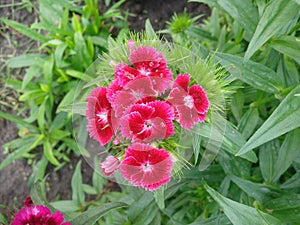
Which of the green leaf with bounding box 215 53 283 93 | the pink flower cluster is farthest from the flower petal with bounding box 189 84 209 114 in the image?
the green leaf with bounding box 215 53 283 93

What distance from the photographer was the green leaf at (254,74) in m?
1.39

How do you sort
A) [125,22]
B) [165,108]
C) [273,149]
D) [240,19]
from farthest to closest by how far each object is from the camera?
[125,22]
[273,149]
[240,19]
[165,108]

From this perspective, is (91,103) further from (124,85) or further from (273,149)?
(273,149)

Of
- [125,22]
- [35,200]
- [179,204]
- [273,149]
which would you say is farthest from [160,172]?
[125,22]

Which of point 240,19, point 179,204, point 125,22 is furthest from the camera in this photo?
point 125,22

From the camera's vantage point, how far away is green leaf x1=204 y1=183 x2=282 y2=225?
1104 millimetres

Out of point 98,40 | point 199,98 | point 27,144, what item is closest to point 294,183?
point 199,98

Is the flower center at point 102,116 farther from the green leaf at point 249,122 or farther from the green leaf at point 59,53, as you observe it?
the green leaf at point 59,53

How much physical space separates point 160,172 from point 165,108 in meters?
0.15

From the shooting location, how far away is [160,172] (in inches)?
40.7

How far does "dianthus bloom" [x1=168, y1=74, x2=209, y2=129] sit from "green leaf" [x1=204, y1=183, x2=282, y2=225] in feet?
0.64

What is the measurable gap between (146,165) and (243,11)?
2.12 feet

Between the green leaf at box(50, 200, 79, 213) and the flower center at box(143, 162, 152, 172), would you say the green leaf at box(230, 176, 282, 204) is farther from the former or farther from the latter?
the green leaf at box(50, 200, 79, 213)

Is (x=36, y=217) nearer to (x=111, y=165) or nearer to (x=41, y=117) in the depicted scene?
(x=111, y=165)
